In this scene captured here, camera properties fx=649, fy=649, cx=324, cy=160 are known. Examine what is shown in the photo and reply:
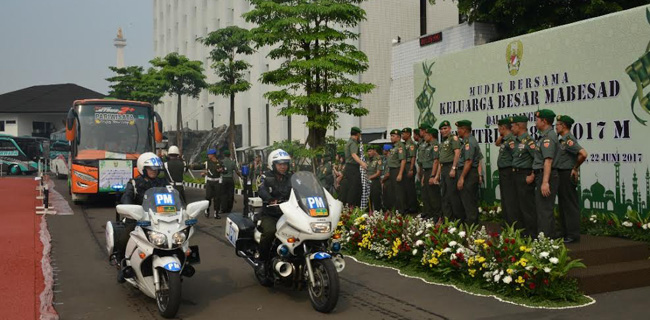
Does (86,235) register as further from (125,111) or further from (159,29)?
(159,29)

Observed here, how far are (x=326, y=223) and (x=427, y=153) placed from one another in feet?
17.3

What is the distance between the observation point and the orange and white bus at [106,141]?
757 inches

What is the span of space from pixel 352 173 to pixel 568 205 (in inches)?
239

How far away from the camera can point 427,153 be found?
11883 mm

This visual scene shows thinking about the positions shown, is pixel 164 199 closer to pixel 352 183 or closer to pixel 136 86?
pixel 352 183

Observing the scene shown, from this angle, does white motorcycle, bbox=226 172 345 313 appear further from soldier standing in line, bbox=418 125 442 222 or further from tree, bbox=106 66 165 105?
tree, bbox=106 66 165 105

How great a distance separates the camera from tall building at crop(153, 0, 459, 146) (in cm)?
3244

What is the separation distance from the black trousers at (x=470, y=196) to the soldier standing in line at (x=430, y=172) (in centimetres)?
86

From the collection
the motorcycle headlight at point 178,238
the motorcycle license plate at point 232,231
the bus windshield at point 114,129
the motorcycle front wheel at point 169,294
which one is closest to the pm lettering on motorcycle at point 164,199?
the motorcycle headlight at point 178,238

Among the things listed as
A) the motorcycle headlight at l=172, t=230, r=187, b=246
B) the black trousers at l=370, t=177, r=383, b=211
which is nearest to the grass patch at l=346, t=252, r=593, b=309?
the motorcycle headlight at l=172, t=230, r=187, b=246

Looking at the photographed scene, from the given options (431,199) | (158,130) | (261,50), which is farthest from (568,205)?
(261,50)

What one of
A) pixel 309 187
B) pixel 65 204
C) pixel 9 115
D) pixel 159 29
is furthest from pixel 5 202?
pixel 9 115

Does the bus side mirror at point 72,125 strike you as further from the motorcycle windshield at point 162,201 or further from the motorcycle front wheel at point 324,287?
the motorcycle front wheel at point 324,287

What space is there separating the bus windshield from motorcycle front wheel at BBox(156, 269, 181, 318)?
1369 centimetres
